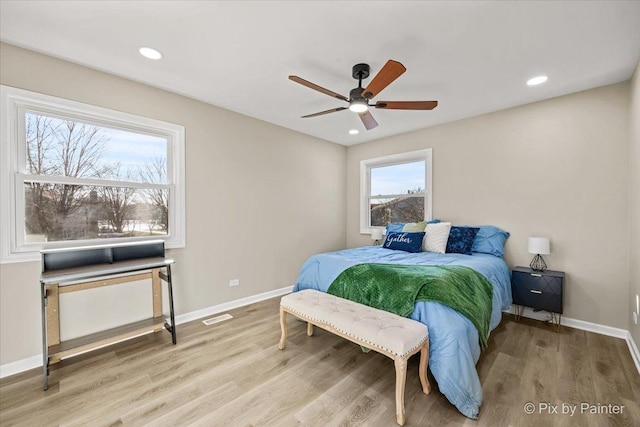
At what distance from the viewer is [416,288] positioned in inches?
81.9

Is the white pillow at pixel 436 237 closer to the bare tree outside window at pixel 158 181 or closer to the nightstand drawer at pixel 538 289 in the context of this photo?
the nightstand drawer at pixel 538 289

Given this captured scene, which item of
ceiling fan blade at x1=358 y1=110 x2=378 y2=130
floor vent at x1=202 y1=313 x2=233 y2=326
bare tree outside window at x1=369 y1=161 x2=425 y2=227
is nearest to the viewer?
ceiling fan blade at x1=358 y1=110 x2=378 y2=130

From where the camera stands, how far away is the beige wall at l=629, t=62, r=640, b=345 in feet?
7.55

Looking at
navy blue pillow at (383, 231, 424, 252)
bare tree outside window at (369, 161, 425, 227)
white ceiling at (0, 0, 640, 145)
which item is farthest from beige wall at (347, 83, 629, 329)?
navy blue pillow at (383, 231, 424, 252)

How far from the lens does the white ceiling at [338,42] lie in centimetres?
179

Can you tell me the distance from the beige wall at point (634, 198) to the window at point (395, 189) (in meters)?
2.07

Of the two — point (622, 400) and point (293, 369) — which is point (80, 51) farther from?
point (622, 400)

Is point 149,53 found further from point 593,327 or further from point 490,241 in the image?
point 593,327

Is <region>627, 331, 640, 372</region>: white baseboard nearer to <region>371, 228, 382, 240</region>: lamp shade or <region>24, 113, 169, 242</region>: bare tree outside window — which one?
<region>371, 228, 382, 240</region>: lamp shade

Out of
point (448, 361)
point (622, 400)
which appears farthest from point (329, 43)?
point (622, 400)

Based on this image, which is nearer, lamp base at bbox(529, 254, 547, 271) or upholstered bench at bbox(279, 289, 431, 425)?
upholstered bench at bbox(279, 289, 431, 425)

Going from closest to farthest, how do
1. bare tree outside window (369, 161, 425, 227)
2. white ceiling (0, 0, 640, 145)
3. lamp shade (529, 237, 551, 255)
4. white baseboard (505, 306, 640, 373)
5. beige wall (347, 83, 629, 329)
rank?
white ceiling (0, 0, 640, 145), white baseboard (505, 306, 640, 373), beige wall (347, 83, 629, 329), lamp shade (529, 237, 551, 255), bare tree outside window (369, 161, 425, 227)

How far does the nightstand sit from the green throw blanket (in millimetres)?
825

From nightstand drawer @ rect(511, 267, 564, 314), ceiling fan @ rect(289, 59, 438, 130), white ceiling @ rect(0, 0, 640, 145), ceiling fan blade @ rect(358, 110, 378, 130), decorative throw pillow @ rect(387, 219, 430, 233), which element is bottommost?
nightstand drawer @ rect(511, 267, 564, 314)
